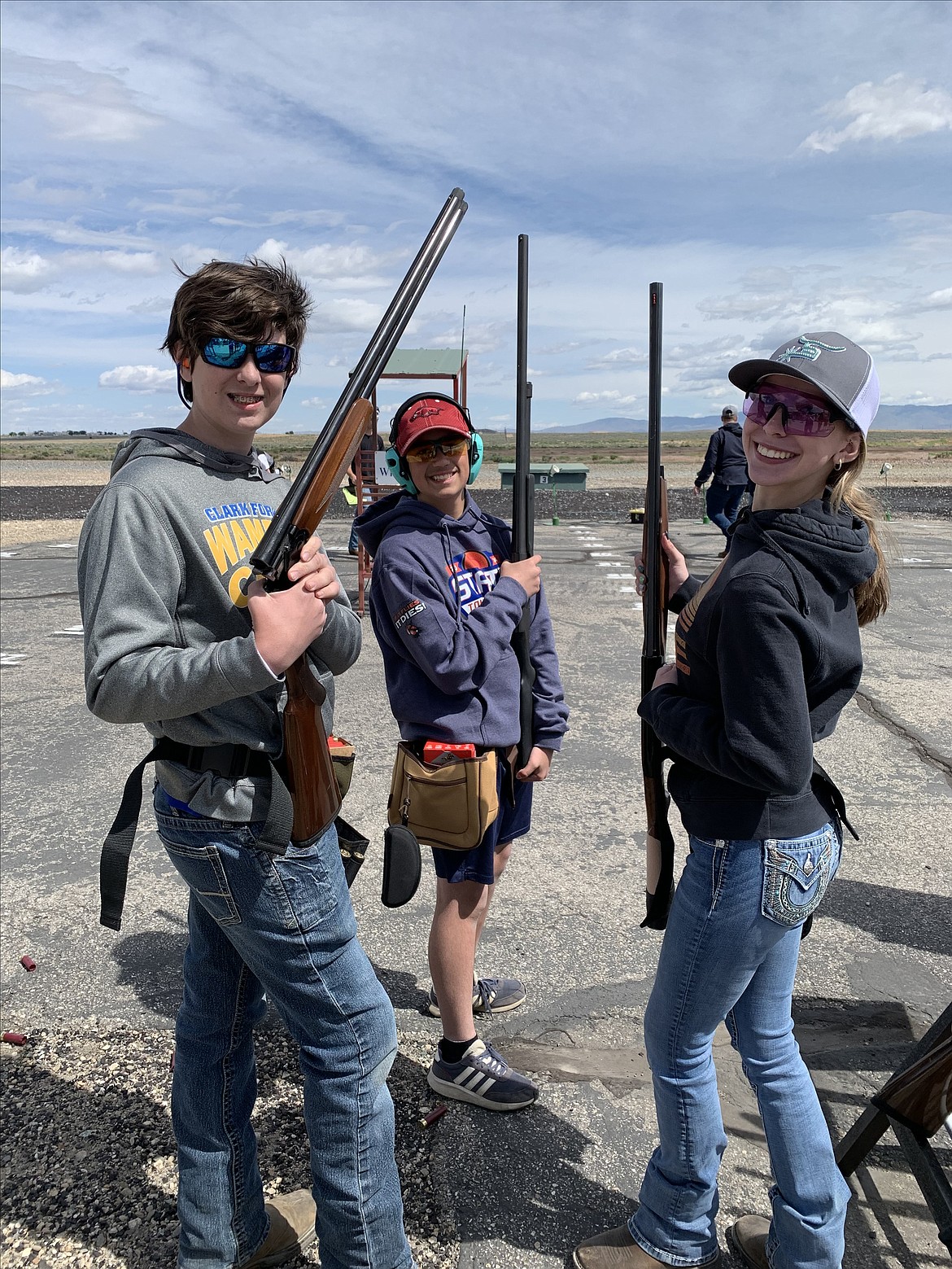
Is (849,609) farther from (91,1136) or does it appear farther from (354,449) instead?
(91,1136)

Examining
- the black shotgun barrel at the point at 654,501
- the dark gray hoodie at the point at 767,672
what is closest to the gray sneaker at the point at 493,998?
the black shotgun barrel at the point at 654,501

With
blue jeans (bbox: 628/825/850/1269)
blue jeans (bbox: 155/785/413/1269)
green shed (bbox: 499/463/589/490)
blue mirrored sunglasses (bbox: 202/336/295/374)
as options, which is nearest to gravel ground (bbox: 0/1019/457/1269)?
blue jeans (bbox: 155/785/413/1269)

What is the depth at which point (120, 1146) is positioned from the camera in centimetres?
248

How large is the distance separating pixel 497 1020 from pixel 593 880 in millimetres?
1094

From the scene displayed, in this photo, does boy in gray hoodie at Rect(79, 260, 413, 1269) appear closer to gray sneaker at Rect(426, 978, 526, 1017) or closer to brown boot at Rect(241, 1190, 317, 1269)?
brown boot at Rect(241, 1190, 317, 1269)

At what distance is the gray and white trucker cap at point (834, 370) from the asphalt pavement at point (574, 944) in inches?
76.7

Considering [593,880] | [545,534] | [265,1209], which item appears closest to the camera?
[265,1209]

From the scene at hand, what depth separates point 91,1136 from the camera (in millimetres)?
2514

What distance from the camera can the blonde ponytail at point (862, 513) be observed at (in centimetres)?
194

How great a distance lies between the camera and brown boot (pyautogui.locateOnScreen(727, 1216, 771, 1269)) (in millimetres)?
2105

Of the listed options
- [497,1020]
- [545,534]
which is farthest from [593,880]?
[545,534]

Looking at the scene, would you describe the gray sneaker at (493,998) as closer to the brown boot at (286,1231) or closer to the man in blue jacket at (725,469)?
the brown boot at (286,1231)

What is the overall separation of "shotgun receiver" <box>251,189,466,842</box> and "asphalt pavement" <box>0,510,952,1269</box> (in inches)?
47.8

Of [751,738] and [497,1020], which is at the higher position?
[751,738]
